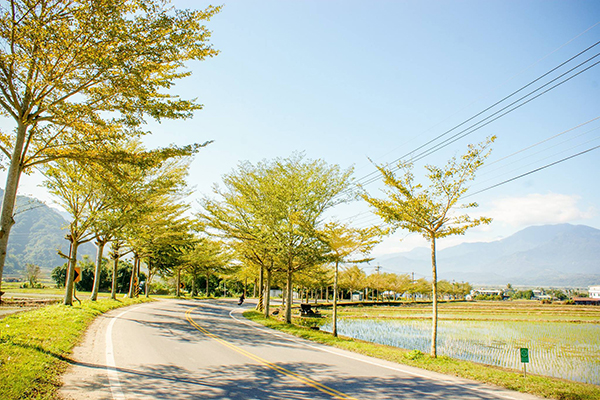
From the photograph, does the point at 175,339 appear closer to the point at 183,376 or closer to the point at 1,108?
the point at 183,376

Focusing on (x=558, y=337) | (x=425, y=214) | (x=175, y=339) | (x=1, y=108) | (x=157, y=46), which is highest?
(x=157, y=46)

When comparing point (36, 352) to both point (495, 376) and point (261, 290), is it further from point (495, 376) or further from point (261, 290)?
point (261, 290)

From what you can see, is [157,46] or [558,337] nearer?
[157,46]

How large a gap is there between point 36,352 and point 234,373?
5107 millimetres

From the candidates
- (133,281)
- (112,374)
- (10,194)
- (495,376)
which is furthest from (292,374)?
(133,281)

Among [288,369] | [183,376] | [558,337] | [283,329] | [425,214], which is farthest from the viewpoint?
[558,337]

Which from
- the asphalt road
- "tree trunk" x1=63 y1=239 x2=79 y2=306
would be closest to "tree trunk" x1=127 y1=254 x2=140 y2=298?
"tree trunk" x1=63 y1=239 x2=79 y2=306

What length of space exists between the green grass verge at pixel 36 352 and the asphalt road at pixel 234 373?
385 mm

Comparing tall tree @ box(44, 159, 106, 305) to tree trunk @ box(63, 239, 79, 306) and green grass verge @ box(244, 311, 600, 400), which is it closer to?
tree trunk @ box(63, 239, 79, 306)

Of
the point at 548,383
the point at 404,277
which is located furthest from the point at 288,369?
the point at 404,277

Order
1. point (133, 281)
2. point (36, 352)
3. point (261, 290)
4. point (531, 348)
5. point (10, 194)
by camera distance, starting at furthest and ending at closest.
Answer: point (133, 281)
point (261, 290)
point (531, 348)
point (36, 352)
point (10, 194)

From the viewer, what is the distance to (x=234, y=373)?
8602mm

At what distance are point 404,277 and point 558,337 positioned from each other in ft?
205

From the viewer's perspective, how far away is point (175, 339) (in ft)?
42.0
